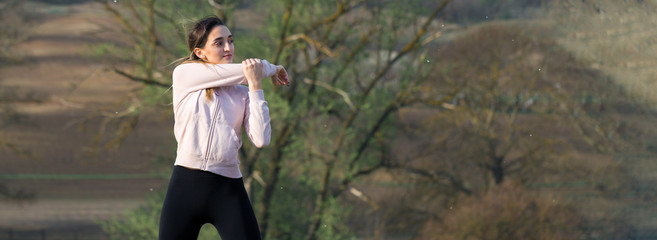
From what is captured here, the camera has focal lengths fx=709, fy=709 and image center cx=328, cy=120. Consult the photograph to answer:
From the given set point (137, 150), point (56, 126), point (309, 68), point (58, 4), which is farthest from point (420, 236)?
point (58, 4)

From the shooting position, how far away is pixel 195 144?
2098 millimetres

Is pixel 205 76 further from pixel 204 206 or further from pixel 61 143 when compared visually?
pixel 61 143

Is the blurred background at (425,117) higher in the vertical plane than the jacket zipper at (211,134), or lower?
lower

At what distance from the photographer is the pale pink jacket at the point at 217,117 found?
207cm

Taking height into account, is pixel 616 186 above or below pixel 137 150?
below

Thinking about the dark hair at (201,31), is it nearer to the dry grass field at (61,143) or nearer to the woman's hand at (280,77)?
the woman's hand at (280,77)

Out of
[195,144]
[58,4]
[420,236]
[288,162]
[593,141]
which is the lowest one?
[420,236]

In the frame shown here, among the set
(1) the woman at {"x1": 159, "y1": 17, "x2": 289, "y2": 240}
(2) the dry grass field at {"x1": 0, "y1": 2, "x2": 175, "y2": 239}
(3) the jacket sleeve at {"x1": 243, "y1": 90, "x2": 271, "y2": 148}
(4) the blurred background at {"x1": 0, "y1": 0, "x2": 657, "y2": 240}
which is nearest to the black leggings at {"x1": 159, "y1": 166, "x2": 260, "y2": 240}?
(1) the woman at {"x1": 159, "y1": 17, "x2": 289, "y2": 240}

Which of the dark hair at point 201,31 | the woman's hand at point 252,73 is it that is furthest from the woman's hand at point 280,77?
the dark hair at point 201,31

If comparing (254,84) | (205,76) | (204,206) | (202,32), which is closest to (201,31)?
(202,32)

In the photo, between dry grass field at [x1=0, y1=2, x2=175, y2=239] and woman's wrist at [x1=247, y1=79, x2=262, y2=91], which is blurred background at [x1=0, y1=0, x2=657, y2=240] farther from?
woman's wrist at [x1=247, y1=79, x2=262, y2=91]

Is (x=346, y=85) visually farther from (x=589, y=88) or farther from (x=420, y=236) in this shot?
(x=589, y=88)

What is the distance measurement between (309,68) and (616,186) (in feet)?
14.5

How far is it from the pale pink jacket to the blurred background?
6.49 m
